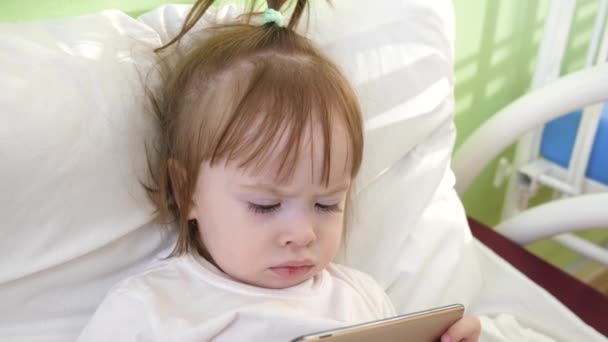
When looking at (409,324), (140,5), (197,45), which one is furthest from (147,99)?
(409,324)

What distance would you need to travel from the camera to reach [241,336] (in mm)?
634

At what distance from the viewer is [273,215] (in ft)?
2.04

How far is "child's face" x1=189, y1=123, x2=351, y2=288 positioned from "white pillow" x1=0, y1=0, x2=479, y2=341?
0.10 m

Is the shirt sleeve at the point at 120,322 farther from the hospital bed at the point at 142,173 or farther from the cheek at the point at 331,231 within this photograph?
the cheek at the point at 331,231

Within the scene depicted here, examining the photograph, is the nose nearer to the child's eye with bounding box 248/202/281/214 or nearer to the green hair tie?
the child's eye with bounding box 248/202/281/214

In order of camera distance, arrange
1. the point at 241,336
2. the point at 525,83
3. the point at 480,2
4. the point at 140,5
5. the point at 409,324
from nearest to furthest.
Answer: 1. the point at 409,324
2. the point at 241,336
3. the point at 140,5
4. the point at 480,2
5. the point at 525,83

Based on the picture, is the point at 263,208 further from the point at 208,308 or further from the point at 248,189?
the point at 208,308

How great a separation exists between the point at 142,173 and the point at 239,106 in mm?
147

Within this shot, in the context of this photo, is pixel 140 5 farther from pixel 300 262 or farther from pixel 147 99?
pixel 300 262

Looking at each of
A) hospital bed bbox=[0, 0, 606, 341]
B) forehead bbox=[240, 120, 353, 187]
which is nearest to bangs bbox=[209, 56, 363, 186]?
forehead bbox=[240, 120, 353, 187]

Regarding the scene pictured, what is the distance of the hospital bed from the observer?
0.59m

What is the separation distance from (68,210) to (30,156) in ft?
0.23

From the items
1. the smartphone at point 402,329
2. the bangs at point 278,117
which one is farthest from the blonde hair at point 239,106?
the smartphone at point 402,329

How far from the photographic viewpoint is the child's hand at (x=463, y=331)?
24.2 inches
